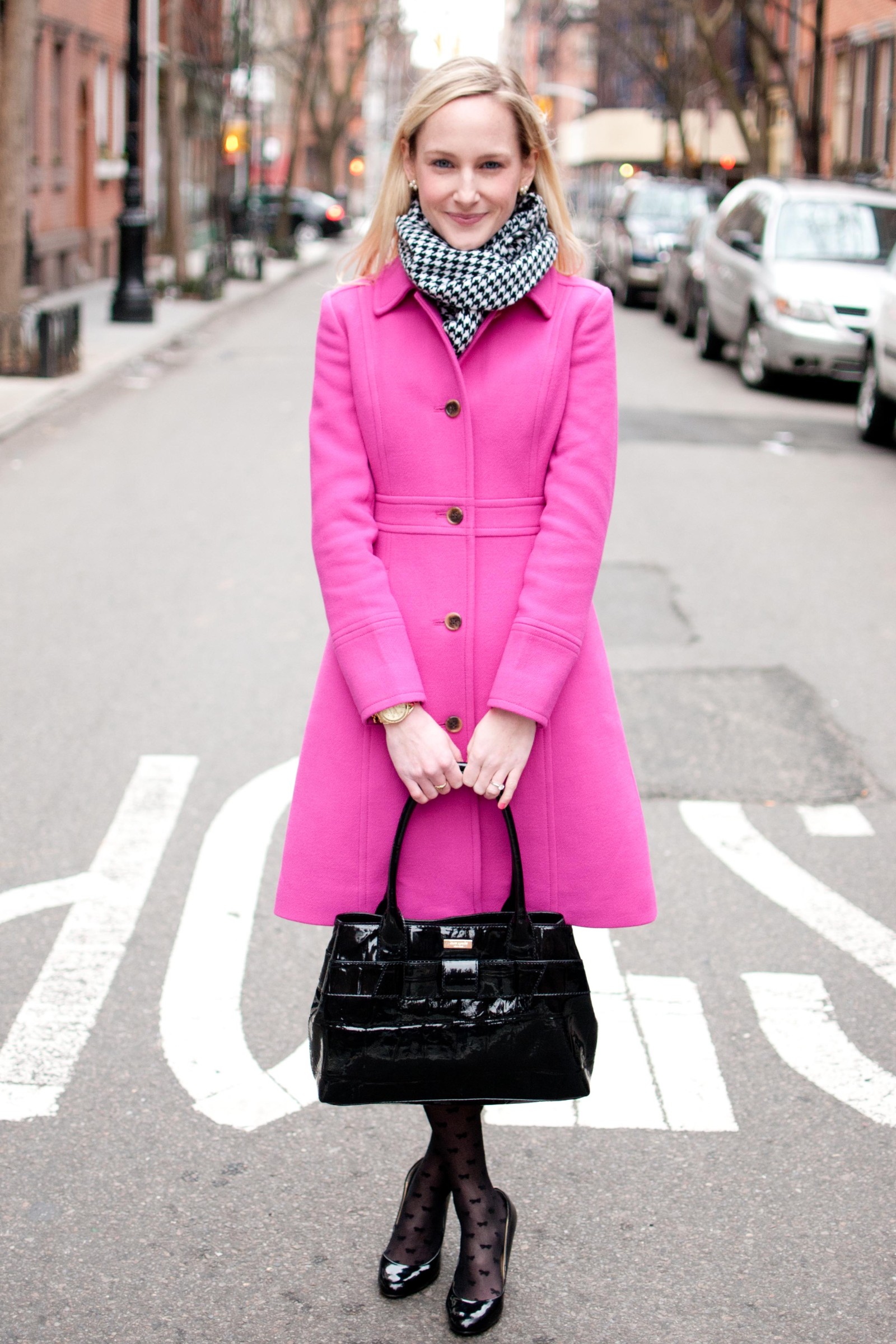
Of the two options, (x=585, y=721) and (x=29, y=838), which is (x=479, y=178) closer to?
(x=585, y=721)

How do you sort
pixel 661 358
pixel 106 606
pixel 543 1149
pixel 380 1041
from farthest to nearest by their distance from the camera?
pixel 661 358 → pixel 106 606 → pixel 543 1149 → pixel 380 1041

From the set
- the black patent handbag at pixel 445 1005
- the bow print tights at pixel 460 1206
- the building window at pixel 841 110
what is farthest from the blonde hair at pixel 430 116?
the building window at pixel 841 110

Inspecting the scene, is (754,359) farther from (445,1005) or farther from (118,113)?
(118,113)

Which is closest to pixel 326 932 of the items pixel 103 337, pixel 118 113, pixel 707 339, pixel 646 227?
pixel 707 339

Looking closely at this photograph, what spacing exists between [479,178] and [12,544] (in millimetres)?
7177

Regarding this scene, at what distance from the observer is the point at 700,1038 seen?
12.9 feet

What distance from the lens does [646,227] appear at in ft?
85.9

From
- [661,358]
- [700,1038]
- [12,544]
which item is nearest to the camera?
[700,1038]

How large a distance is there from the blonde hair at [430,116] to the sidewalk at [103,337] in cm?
1095

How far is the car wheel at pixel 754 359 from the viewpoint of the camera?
16578mm

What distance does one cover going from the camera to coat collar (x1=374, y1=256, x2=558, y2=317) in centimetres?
266

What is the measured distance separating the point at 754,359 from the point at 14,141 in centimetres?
755

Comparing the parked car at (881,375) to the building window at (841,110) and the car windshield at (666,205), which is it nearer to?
the car windshield at (666,205)

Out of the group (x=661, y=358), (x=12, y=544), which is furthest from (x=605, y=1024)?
(x=661, y=358)
